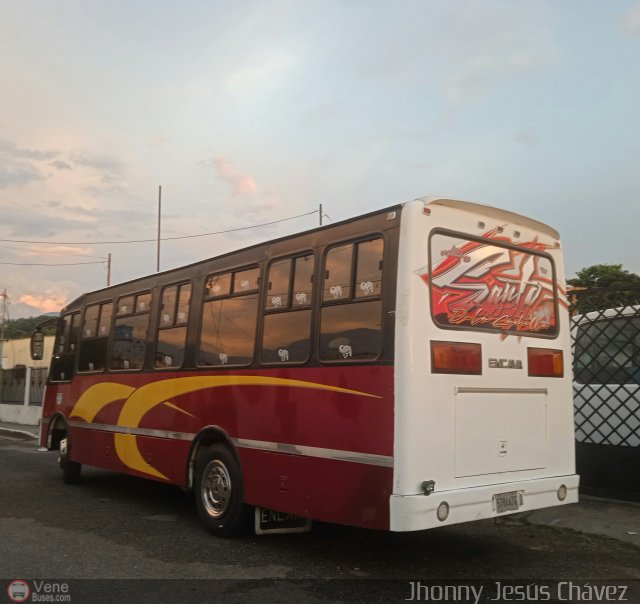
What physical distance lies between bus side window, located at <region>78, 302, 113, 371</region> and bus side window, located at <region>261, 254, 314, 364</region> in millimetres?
3909

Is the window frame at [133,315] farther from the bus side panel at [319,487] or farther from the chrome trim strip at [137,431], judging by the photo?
the bus side panel at [319,487]

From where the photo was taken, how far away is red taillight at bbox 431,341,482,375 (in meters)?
4.96

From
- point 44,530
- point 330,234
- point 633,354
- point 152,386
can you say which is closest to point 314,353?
point 330,234

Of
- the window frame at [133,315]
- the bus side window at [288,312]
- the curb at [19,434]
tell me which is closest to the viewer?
the bus side window at [288,312]

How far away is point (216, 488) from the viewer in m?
6.61

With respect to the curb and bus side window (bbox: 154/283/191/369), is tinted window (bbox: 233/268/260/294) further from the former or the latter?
the curb

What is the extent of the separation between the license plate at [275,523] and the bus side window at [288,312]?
1497mm

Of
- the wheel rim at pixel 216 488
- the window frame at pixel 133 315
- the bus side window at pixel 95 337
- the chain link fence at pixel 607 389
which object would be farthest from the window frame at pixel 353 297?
the bus side window at pixel 95 337

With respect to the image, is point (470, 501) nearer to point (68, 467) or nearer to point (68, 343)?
point (68, 467)

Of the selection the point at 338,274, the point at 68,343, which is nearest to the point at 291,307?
the point at 338,274

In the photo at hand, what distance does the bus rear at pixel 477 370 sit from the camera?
188 inches

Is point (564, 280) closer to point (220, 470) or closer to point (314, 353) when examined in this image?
point (314, 353)

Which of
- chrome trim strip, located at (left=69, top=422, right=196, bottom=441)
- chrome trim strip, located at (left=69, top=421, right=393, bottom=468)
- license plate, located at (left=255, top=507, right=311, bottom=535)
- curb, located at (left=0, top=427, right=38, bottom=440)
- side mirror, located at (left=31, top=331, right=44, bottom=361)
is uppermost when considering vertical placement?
side mirror, located at (left=31, top=331, right=44, bottom=361)

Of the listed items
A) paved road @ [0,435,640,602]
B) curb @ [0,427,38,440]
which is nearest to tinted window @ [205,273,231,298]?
paved road @ [0,435,640,602]
